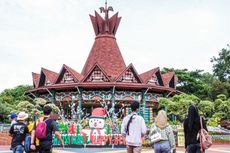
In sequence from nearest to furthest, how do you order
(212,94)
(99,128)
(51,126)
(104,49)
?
(51,126) < (99,128) < (104,49) < (212,94)

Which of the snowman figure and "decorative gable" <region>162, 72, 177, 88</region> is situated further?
"decorative gable" <region>162, 72, 177, 88</region>

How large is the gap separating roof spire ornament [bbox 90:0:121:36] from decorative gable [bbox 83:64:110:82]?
6070 mm

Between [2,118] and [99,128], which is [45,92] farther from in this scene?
[99,128]

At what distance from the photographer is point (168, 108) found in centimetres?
2936

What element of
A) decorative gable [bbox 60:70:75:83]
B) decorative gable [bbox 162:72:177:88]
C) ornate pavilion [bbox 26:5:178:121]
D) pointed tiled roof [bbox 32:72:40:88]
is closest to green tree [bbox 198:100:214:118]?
ornate pavilion [bbox 26:5:178:121]

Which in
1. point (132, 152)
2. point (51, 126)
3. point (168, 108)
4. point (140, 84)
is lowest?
point (132, 152)

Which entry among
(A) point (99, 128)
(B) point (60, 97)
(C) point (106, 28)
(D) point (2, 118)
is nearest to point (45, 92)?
(B) point (60, 97)

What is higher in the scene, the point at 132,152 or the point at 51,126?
the point at 51,126

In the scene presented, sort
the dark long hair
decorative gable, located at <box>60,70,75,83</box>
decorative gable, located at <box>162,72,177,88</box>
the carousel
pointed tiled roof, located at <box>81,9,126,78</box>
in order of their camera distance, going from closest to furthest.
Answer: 1. the dark long hair
2. the carousel
3. decorative gable, located at <box>60,70,75,83</box>
4. pointed tiled roof, located at <box>81,9,126,78</box>
5. decorative gable, located at <box>162,72,177,88</box>

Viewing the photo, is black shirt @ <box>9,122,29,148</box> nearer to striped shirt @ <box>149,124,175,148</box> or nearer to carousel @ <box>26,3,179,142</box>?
striped shirt @ <box>149,124,175,148</box>

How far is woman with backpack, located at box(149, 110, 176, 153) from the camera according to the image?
6723mm

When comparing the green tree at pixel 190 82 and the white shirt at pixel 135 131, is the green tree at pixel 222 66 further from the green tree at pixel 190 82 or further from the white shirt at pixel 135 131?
the white shirt at pixel 135 131

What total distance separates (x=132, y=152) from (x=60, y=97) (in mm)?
28440

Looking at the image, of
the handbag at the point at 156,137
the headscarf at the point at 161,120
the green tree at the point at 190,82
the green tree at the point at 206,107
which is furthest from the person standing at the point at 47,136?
the green tree at the point at 190,82
